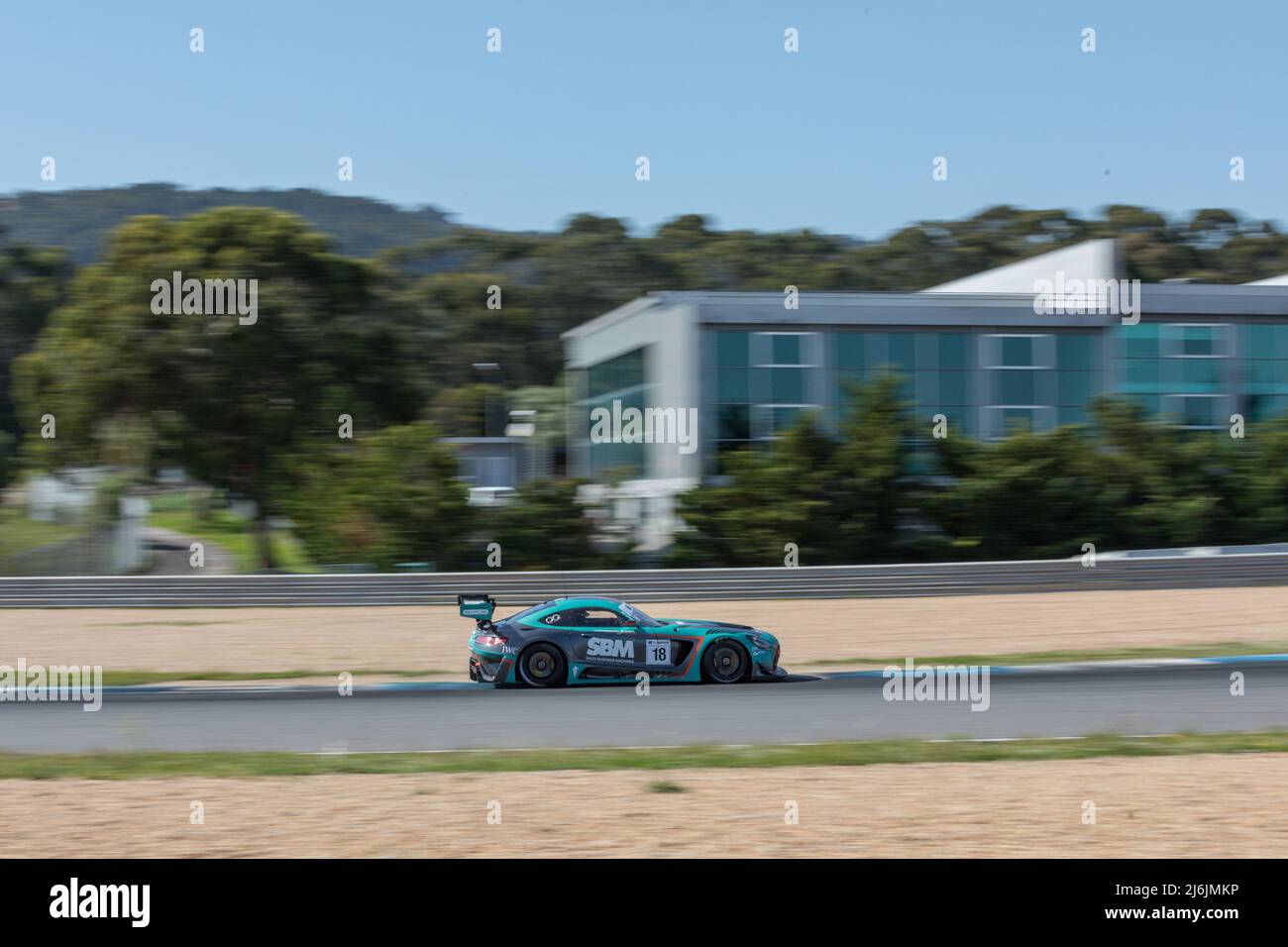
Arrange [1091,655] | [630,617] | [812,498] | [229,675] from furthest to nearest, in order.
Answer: [812,498], [1091,655], [229,675], [630,617]

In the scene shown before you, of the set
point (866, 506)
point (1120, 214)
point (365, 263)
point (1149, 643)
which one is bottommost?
point (1149, 643)

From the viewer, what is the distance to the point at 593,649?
1528 centimetres

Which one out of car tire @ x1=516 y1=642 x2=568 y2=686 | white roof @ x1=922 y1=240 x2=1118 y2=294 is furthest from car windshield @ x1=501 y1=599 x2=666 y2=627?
white roof @ x1=922 y1=240 x2=1118 y2=294

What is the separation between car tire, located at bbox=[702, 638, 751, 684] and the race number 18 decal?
1.32ft

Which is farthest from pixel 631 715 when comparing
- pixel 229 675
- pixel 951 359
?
pixel 951 359

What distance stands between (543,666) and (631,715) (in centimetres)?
231

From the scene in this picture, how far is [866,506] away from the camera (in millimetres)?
34531

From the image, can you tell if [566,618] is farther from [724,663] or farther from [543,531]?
[543,531]

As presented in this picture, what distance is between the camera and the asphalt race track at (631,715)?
11.7m

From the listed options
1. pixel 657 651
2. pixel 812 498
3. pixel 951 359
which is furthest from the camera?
pixel 951 359

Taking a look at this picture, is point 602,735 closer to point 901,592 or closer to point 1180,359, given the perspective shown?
point 901,592

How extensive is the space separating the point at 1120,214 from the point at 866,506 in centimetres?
8292

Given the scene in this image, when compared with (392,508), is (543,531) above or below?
below
